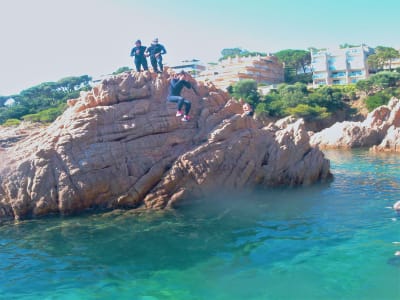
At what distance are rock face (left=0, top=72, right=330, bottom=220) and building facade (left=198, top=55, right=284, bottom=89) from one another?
69289mm

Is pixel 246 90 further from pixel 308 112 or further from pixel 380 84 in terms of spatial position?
pixel 380 84

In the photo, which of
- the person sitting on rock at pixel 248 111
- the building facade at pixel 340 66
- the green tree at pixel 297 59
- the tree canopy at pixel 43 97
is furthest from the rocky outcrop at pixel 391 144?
the green tree at pixel 297 59

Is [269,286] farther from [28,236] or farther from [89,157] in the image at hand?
[89,157]

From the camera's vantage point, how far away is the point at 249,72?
308ft

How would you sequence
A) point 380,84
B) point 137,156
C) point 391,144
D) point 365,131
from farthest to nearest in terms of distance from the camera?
point 380,84 → point 365,131 → point 391,144 → point 137,156

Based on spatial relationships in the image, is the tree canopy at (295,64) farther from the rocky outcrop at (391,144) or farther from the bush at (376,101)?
the rocky outcrop at (391,144)

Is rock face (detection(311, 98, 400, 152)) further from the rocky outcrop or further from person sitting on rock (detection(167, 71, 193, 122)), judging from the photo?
person sitting on rock (detection(167, 71, 193, 122))

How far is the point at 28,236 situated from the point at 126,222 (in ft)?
10.9

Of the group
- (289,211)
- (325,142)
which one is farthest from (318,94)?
(289,211)

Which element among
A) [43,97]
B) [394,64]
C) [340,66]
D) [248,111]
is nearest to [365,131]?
[248,111]

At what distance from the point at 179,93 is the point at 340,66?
86050mm

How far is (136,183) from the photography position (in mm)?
17109

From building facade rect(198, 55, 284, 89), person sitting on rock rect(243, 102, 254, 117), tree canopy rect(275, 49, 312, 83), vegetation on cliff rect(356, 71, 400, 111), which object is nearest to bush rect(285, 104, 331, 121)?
vegetation on cliff rect(356, 71, 400, 111)

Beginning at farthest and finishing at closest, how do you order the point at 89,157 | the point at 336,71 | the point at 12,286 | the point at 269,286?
the point at 336,71, the point at 89,157, the point at 12,286, the point at 269,286
